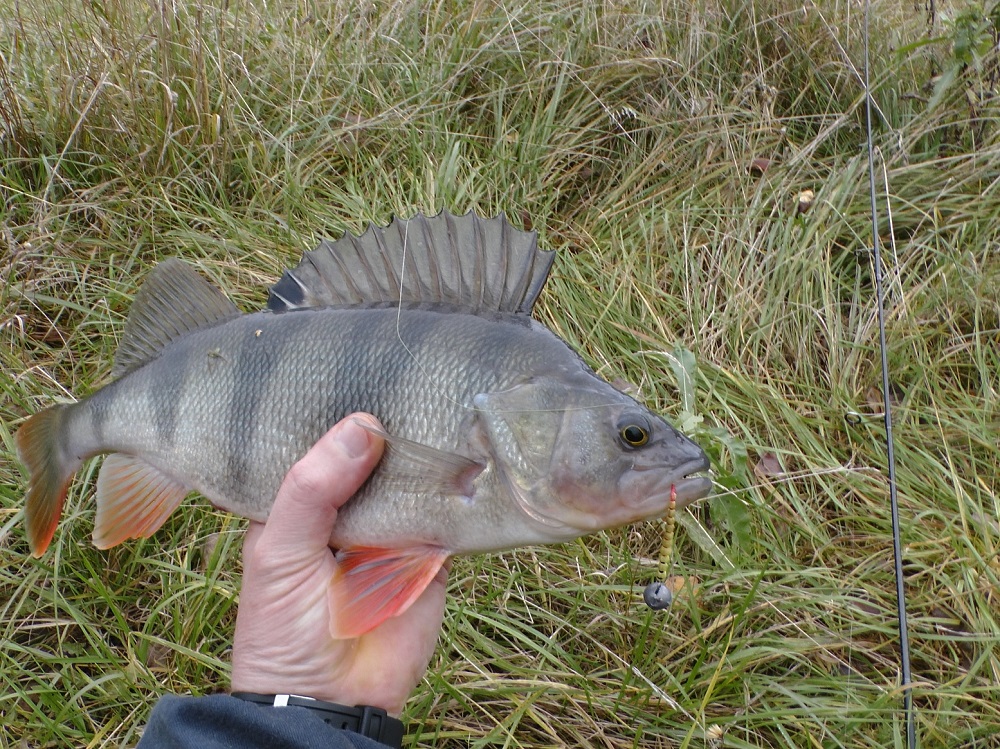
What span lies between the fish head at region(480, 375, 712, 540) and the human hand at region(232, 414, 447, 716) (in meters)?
0.27

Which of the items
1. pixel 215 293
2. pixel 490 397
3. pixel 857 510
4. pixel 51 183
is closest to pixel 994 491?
pixel 857 510

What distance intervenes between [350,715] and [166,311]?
3.18 ft

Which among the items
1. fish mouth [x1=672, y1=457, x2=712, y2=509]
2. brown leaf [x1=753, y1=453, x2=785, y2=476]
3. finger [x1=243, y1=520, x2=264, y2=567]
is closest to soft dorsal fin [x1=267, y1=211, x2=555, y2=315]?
fish mouth [x1=672, y1=457, x2=712, y2=509]

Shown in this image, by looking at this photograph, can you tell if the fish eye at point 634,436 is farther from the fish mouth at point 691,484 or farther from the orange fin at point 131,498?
the orange fin at point 131,498

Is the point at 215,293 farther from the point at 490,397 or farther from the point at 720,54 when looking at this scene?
the point at 720,54

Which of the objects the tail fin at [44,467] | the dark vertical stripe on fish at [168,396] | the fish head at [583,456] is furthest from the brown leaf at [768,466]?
the tail fin at [44,467]

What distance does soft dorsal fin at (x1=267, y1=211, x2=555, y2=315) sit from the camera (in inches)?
65.1

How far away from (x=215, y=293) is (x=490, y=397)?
74 centimetres

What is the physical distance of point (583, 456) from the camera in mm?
1490

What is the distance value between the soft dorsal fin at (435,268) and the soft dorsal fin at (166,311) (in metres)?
0.20

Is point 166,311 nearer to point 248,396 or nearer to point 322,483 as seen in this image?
point 248,396

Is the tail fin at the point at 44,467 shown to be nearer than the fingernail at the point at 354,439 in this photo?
No

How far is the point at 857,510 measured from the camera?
8.62 ft

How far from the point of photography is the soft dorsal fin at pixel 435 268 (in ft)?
5.42
